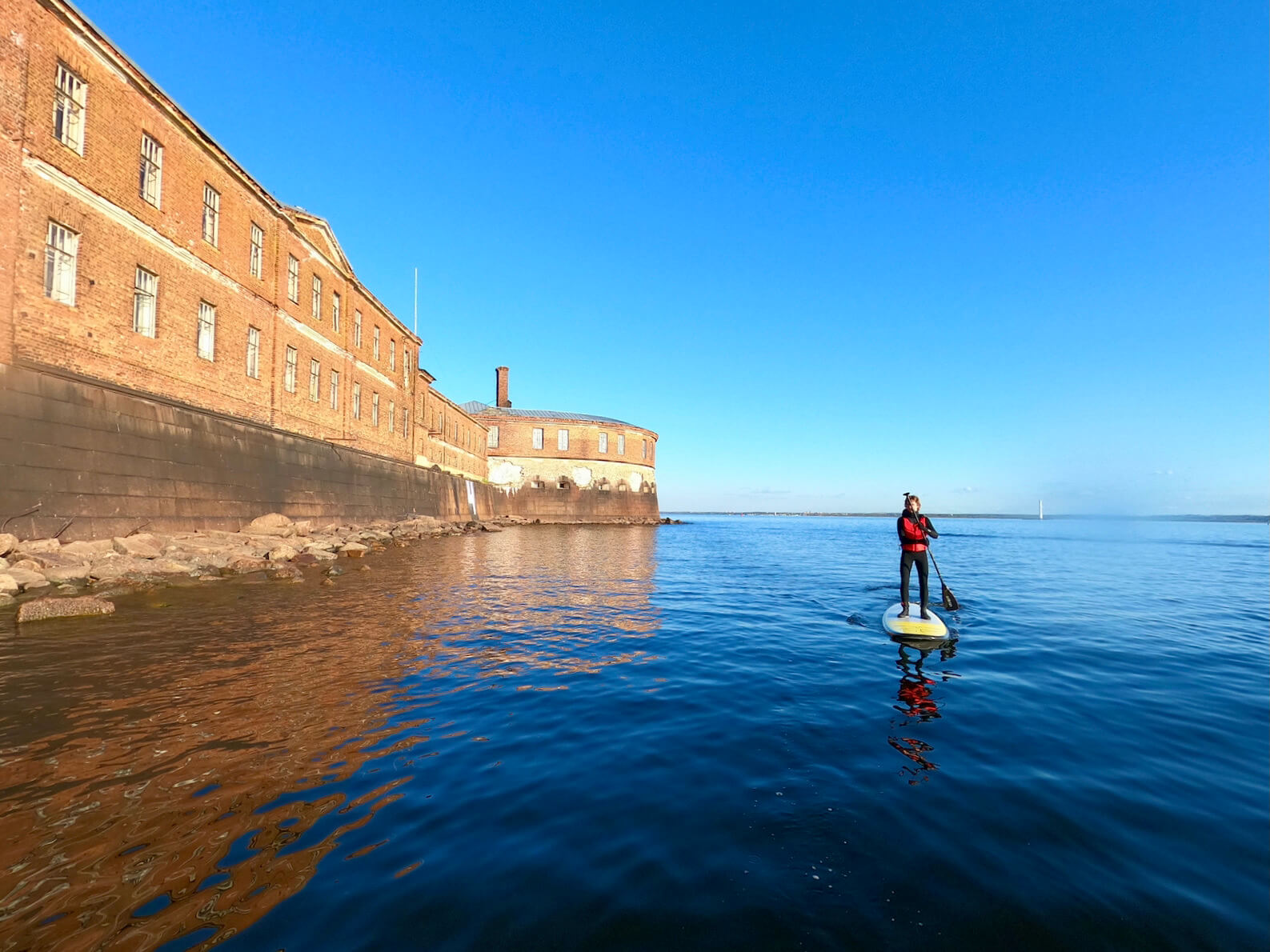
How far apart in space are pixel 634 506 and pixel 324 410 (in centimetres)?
3964

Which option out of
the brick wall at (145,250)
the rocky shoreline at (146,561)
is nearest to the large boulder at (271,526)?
the rocky shoreline at (146,561)

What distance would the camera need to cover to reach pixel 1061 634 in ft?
33.6

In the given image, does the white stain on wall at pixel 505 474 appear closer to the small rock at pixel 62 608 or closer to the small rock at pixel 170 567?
the small rock at pixel 170 567

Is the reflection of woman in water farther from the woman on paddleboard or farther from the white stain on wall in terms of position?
the white stain on wall

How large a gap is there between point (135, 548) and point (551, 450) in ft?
148

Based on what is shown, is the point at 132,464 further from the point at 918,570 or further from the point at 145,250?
the point at 918,570

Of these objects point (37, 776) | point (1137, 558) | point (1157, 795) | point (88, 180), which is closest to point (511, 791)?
point (37, 776)

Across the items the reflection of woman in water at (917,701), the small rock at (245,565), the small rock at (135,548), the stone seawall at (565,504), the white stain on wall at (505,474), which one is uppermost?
the white stain on wall at (505,474)

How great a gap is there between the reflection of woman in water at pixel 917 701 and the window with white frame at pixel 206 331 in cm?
1965

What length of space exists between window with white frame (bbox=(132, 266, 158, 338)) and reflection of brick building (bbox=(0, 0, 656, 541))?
4 centimetres

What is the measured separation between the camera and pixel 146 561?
11711 mm

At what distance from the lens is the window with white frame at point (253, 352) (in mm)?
18895

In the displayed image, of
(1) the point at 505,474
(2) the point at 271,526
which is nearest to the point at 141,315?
(2) the point at 271,526

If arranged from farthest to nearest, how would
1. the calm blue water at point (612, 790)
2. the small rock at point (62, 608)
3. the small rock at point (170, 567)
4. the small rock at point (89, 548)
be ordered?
the small rock at point (170, 567), the small rock at point (89, 548), the small rock at point (62, 608), the calm blue water at point (612, 790)
